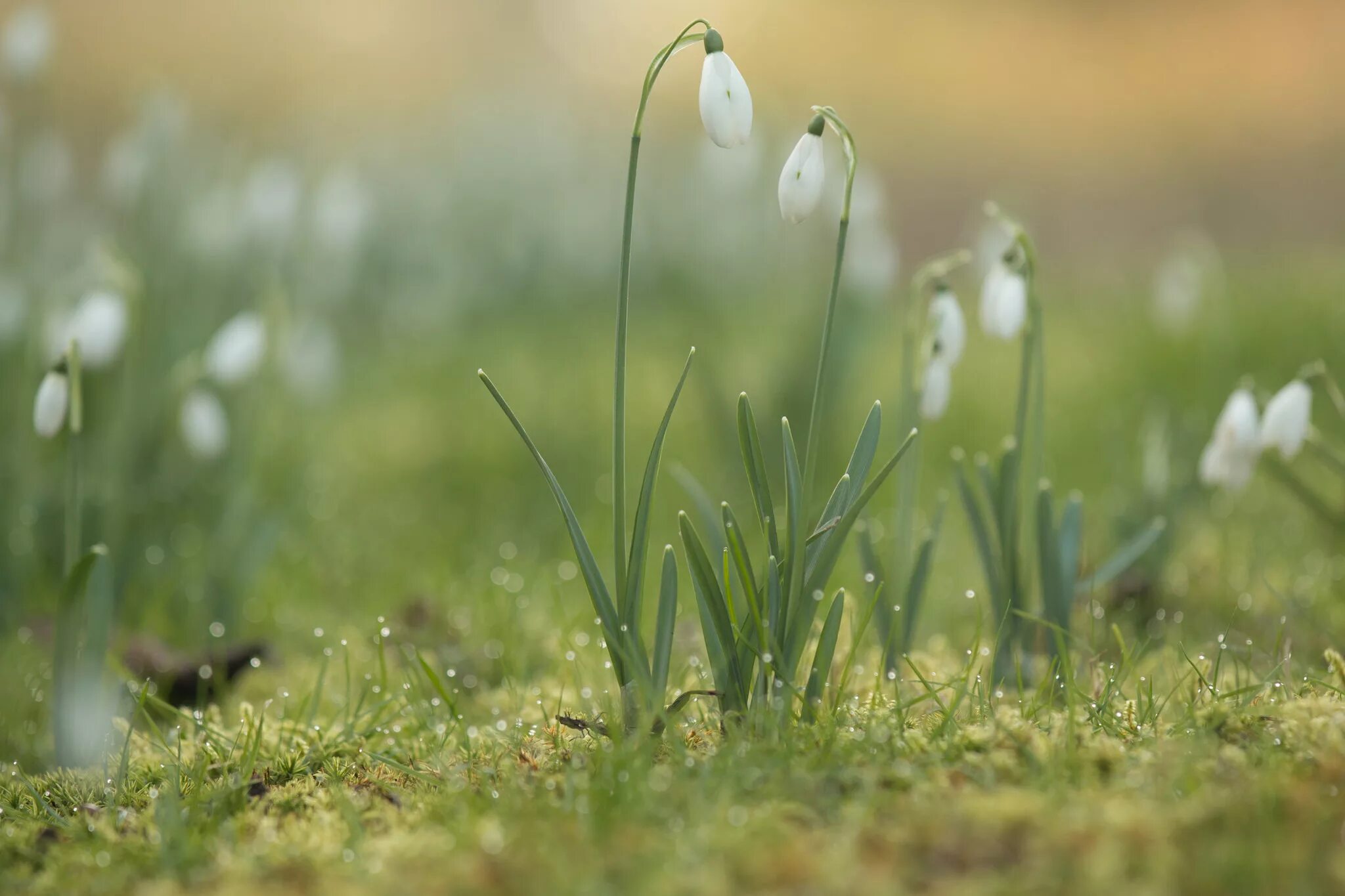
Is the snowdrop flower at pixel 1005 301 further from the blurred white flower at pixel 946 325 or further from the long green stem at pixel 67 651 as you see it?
the long green stem at pixel 67 651

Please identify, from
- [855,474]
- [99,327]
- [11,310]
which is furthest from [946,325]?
[11,310]

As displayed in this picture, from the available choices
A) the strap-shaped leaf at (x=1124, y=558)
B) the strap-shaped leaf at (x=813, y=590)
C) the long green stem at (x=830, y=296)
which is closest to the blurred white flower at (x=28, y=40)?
the long green stem at (x=830, y=296)

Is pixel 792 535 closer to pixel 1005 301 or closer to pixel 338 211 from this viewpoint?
pixel 1005 301

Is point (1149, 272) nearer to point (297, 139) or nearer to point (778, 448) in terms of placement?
point (778, 448)

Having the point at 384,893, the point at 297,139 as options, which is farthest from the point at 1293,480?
the point at 297,139

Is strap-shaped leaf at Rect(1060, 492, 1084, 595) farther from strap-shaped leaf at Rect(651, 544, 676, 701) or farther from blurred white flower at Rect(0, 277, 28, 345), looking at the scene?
blurred white flower at Rect(0, 277, 28, 345)
